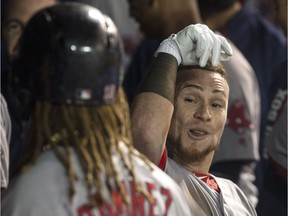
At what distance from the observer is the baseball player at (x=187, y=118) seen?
14.6 ft

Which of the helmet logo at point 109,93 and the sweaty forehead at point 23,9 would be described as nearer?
the helmet logo at point 109,93

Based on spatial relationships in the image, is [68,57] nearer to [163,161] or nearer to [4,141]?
[163,161]

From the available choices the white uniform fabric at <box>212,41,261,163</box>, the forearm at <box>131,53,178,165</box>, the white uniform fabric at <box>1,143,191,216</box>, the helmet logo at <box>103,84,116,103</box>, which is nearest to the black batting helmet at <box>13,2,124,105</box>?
the helmet logo at <box>103,84,116,103</box>

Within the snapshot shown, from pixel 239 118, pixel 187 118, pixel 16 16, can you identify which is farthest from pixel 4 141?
pixel 239 118

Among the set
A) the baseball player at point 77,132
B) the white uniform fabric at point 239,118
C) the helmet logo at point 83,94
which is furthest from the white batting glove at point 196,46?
the white uniform fabric at point 239,118

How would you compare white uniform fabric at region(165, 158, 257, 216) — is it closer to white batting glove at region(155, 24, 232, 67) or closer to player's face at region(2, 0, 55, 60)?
white batting glove at region(155, 24, 232, 67)

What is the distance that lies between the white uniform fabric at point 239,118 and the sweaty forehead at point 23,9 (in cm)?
115

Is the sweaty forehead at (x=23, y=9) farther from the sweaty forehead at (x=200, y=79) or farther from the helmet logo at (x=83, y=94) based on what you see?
the helmet logo at (x=83, y=94)

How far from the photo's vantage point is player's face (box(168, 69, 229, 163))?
186 inches

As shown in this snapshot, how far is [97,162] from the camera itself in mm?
3414

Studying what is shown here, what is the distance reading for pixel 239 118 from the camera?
→ 6668 millimetres

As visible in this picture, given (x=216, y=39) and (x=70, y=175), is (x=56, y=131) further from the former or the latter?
(x=216, y=39)

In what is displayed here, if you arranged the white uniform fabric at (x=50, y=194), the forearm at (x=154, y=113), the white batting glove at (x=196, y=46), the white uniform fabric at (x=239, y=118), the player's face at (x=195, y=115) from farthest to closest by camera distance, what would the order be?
the white uniform fabric at (x=239, y=118), the player's face at (x=195, y=115), the white batting glove at (x=196, y=46), the forearm at (x=154, y=113), the white uniform fabric at (x=50, y=194)

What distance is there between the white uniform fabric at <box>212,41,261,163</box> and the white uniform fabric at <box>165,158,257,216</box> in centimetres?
188
